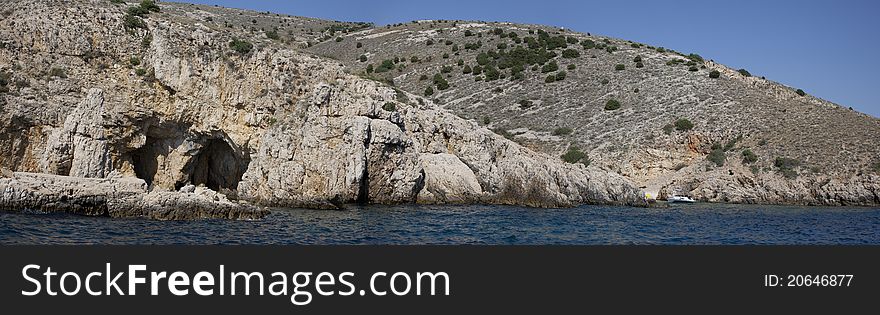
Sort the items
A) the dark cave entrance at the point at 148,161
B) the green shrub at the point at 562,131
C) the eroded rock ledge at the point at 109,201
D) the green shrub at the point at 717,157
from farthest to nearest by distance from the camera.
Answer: the green shrub at the point at 562,131, the green shrub at the point at 717,157, the dark cave entrance at the point at 148,161, the eroded rock ledge at the point at 109,201

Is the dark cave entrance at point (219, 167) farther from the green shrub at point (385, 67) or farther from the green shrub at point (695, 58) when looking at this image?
the green shrub at point (695, 58)

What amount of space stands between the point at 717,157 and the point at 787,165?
15.2 feet

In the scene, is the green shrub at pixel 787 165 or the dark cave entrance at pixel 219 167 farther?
the green shrub at pixel 787 165

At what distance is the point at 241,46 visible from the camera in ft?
115

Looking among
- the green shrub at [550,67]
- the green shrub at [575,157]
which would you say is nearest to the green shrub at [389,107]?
the green shrub at [575,157]

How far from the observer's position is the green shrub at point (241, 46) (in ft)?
114

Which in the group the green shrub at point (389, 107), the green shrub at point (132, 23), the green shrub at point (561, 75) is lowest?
the green shrub at point (389, 107)

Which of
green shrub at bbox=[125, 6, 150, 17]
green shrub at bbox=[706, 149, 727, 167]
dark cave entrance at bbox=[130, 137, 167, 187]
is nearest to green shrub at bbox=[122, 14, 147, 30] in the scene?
green shrub at bbox=[125, 6, 150, 17]

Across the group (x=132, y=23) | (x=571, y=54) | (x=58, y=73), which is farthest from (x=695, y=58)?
(x=58, y=73)

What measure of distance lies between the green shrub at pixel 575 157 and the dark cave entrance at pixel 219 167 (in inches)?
1049

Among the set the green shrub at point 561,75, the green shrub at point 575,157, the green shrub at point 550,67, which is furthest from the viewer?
the green shrub at point 550,67

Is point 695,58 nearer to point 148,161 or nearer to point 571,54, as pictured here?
point 571,54

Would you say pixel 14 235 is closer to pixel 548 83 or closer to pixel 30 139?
pixel 30 139

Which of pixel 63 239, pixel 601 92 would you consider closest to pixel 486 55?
pixel 601 92
